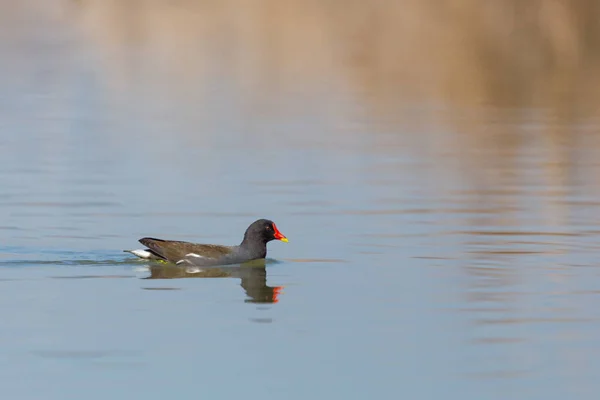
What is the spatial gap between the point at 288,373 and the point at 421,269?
4.50 meters

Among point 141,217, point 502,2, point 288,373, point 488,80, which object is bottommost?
point 288,373

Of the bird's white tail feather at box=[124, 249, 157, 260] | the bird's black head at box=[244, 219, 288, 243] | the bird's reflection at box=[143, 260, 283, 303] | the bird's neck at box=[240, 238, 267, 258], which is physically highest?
the bird's black head at box=[244, 219, 288, 243]

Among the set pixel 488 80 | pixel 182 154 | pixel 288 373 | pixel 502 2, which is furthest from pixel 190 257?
pixel 502 2

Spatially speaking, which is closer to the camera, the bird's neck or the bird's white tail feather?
the bird's white tail feather

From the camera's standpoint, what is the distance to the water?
11.7 metres

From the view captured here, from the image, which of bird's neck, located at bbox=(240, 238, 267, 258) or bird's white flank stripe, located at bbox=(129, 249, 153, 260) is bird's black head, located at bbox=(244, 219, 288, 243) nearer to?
bird's neck, located at bbox=(240, 238, 267, 258)

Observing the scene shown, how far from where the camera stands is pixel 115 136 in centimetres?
2664

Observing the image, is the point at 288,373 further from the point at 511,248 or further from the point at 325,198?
the point at 325,198

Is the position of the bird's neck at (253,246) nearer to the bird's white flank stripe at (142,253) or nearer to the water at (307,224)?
the water at (307,224)

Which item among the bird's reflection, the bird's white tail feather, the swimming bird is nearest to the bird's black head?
the swimming bird

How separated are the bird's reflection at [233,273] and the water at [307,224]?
0.14 feet

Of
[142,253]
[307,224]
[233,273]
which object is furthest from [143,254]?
[307,224]

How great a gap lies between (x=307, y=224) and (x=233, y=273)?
2313 mm

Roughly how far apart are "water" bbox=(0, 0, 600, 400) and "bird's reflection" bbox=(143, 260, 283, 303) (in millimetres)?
42
